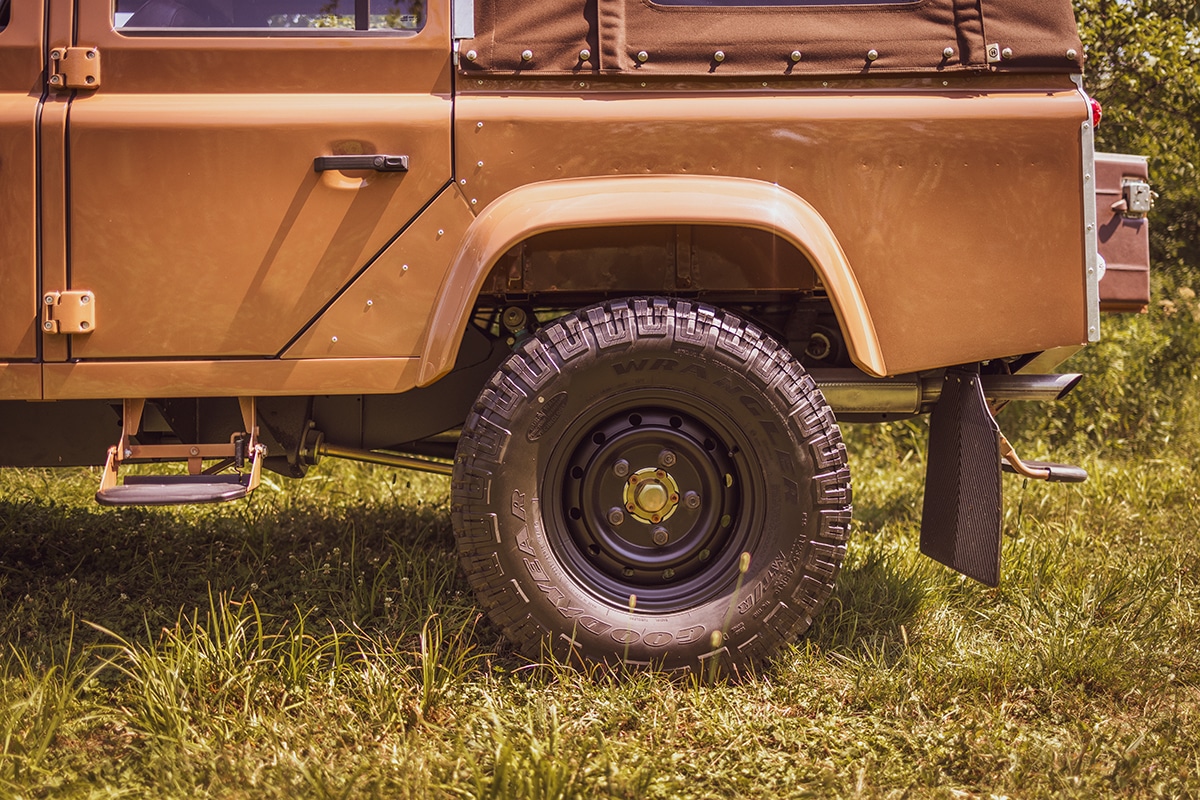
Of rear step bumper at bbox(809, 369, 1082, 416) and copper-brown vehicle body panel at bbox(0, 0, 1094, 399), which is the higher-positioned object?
copper-brown vehicle body panel at bbox(0, 0, 1094, 399)

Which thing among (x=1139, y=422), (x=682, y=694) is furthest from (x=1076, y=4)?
(x=682, y=694)

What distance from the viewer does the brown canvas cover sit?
2520 mm

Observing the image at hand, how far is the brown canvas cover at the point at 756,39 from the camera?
8.27ft

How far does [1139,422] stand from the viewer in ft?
17.5

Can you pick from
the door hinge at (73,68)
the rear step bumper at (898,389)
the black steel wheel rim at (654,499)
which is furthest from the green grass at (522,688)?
the door hinge at (73,68)

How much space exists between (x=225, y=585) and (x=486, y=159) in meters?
1.75

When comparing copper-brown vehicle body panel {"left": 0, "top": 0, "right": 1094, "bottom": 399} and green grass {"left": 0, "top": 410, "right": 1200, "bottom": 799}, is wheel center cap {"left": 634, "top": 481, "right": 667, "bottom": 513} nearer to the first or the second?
green grass {"left": 0, "top": 410, "right": 1200, "bottom": 799}

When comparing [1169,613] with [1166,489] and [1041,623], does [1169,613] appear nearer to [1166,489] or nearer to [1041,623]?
[1041,623]

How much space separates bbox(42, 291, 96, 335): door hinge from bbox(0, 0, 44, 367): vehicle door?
39mm

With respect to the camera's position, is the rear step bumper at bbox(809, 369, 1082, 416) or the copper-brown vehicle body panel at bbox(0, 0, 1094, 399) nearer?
the copper-brown vehicle body panel at bbox(0, 0, 1094, 399)

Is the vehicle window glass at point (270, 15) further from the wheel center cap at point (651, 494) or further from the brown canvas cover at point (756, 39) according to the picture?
the wheel center cap at point (651, 494)

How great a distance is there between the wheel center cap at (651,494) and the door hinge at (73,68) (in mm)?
1737

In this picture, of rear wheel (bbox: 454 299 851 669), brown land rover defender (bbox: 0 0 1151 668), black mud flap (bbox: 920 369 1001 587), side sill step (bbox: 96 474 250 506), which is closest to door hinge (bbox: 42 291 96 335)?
brown land rover defender (bbox: 0 0 1151 668)

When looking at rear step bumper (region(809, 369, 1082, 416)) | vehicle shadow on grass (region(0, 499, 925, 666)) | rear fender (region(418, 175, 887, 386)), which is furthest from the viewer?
vehicle shadow on grass (region(0, 499, 925, 666))
